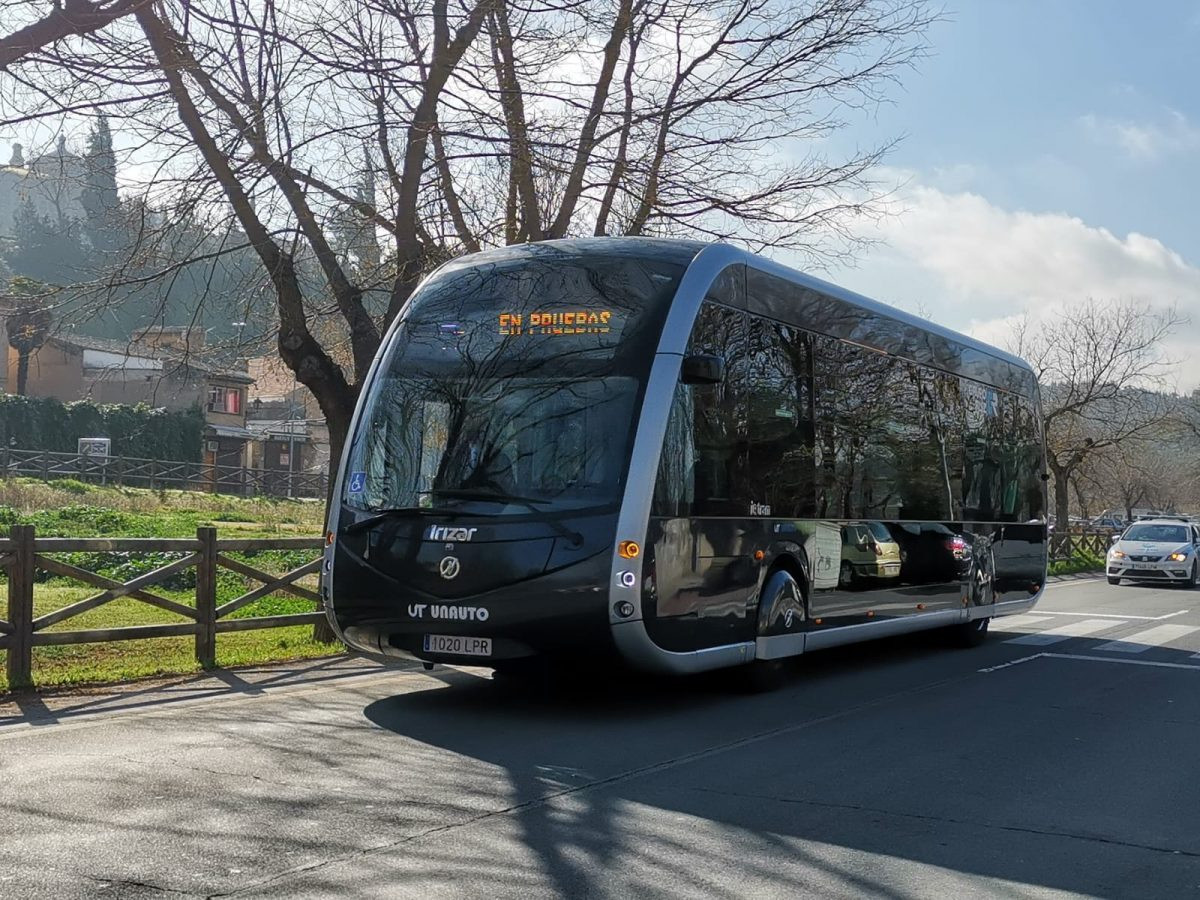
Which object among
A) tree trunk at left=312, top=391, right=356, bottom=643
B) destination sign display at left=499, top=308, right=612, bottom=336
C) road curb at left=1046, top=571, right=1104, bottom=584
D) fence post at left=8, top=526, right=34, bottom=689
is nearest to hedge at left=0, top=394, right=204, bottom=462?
road curb at left=1046, top=571, right=1104, bottom=584

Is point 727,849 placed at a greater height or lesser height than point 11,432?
lesser

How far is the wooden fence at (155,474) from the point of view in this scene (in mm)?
44969

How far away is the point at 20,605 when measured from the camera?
10.1 metres

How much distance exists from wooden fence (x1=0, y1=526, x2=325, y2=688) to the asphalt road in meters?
0.59

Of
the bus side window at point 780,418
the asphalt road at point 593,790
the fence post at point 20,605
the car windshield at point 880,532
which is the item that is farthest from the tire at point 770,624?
the fence post at point 20,605

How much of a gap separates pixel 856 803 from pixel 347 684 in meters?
5.37

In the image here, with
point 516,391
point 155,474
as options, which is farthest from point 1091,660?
point 155,474

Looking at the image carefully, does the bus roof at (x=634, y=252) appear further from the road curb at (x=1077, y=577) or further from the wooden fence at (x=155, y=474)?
the wooden fence at (x=155, y=474)

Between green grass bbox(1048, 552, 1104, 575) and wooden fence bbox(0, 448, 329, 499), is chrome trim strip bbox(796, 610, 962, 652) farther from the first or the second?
wooden fence bbox(0, 448, 329, 499)

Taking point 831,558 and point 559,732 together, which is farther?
point 831,558

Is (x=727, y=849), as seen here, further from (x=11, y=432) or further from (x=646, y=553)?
(x=11, y=432)

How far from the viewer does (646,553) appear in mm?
8977

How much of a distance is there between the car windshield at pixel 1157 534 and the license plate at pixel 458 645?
2709 cm

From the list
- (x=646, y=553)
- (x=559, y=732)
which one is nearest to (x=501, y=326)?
(x=646, y=553)
